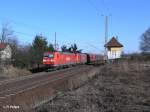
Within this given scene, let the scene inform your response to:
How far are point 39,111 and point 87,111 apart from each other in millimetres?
1796

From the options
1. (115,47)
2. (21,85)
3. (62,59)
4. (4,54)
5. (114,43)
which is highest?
(114,43)

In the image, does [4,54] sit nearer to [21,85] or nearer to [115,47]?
[21,85]

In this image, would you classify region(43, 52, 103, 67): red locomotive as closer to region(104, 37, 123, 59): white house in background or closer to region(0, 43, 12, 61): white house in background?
region(0, 43, 12, 61): white house in background

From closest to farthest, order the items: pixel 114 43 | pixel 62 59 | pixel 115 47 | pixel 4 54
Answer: pixel 62 59
pixel 4 54
pixel 115 47
pixel 114 43

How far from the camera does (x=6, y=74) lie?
47.9m

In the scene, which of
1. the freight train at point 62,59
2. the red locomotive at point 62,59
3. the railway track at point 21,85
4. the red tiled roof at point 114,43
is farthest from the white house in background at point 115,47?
the railway track at point 21,85

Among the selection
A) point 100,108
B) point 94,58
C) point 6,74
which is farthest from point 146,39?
point 100,108

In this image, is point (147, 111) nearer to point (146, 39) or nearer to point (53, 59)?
point (53, 59)

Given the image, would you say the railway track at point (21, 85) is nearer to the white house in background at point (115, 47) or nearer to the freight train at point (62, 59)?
the freight train at point (62, 59)

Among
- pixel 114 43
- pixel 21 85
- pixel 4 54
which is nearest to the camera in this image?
pixel 21 85

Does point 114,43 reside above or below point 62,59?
above

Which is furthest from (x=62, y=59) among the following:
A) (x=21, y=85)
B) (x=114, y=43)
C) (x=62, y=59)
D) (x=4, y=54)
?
Result: (x=114, y=43)

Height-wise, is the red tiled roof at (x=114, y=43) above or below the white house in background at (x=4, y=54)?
above

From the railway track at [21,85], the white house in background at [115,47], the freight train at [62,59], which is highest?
the white house in background at [115,47]
